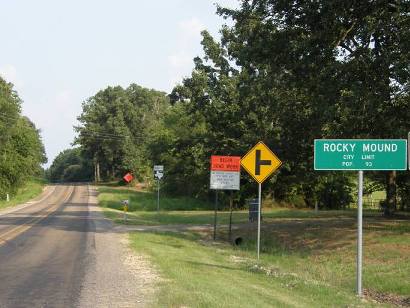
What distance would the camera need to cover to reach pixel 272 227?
2488 cm

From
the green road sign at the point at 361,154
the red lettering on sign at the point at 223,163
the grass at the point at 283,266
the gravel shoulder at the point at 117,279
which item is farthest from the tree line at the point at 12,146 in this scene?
the green road sign at the point at 361,154

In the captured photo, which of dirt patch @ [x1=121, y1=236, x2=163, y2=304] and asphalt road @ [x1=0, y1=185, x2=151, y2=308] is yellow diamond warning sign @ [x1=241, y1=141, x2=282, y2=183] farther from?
asphalt road @ [x1=0, y1=185, x2=151, y2=308]

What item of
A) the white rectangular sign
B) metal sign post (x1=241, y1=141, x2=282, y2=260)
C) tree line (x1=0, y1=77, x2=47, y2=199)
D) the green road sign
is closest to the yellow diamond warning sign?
metal sign post (x1=241, y1=141, x2=282, y2=260)

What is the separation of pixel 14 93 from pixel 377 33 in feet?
203

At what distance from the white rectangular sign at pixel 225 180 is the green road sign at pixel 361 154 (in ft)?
34.2

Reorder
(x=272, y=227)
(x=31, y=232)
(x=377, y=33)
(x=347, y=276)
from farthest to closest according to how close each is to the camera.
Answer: (x=272, y=227), (x=31, y=232), (x=377, y=33), (x=347, y=276)

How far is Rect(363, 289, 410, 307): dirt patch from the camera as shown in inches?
441

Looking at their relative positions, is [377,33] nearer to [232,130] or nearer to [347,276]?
[347,276]

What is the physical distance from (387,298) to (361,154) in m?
3.15

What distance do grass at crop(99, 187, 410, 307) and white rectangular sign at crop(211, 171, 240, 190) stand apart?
7.41ft

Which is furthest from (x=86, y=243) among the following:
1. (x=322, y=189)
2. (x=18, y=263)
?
(x=322, y=189)

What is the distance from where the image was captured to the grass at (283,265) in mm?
9625

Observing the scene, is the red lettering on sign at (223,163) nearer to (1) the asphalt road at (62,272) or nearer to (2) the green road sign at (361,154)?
(1) the asphalt road at (62,272)

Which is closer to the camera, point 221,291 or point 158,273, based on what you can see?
point 221,291
